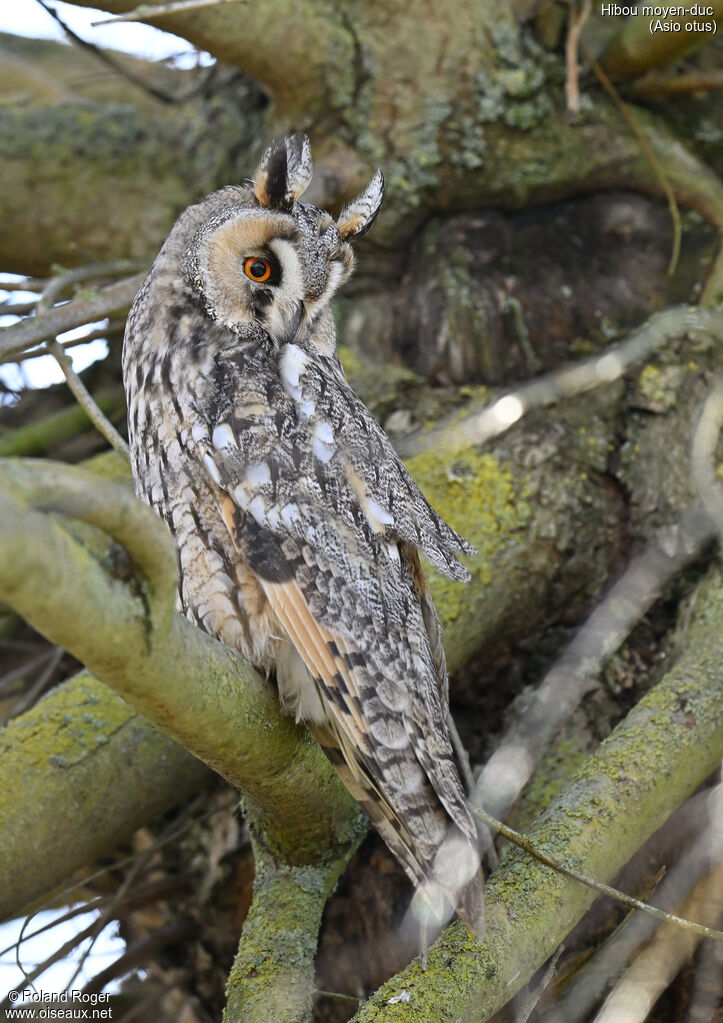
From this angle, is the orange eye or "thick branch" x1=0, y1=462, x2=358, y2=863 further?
the orange eye

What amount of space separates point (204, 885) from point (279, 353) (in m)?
1.31

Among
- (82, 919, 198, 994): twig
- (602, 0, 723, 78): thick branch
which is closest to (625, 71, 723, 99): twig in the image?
(602, 0, 723, 78): thick branch

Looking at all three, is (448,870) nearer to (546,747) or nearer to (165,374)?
(546,747)

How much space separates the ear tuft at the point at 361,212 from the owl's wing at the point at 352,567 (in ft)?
1.25

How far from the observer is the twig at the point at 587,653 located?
5.91 feet

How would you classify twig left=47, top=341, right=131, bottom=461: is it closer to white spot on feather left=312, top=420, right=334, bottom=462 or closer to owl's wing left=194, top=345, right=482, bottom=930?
owl's wing left=194, top=345, right=482, bottom=930

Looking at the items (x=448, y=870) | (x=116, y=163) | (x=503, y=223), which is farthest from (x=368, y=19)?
(x=448, y=870)

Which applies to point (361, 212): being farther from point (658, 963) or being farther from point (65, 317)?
point (658, 963)

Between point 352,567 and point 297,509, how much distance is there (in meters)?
0.13

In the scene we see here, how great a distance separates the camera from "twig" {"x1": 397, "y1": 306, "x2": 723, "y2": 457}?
2193 millimetres

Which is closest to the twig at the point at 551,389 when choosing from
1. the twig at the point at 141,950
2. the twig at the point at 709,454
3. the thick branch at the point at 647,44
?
the twig at the point at 709,454

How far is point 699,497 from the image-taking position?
85.0 inches

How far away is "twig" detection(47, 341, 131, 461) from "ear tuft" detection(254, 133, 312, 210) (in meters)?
0.49

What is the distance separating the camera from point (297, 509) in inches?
63.1
